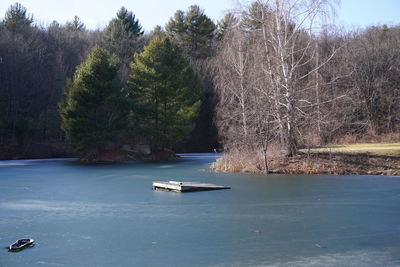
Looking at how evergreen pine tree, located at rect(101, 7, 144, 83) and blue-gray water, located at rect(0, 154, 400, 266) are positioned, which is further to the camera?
evergreen pine tree, located at rect(101, 7, 144, 83)

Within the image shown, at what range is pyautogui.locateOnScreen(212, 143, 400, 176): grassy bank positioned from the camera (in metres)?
19.8

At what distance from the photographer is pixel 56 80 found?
44.2m

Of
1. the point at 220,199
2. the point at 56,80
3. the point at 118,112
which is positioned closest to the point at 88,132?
the point at 118,112

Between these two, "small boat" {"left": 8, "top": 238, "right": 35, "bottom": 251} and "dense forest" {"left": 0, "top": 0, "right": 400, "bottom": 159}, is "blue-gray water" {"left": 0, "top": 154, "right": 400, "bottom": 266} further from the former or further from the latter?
"dense forest" {"left": 0, "top": 0, "right": 400, "bottom": 159}

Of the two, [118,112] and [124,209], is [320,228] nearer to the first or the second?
[124,209]

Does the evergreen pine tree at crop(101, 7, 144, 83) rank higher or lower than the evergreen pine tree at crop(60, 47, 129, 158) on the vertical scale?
higher

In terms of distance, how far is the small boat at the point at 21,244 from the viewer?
793 centimetres

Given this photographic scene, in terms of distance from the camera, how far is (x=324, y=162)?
20562mm

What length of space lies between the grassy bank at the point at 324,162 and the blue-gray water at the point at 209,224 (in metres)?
2.55

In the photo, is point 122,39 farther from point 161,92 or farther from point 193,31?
point 161,92

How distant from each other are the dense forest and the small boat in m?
13.6

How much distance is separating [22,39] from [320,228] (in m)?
39.1

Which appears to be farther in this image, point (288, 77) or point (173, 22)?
point (173, 22)

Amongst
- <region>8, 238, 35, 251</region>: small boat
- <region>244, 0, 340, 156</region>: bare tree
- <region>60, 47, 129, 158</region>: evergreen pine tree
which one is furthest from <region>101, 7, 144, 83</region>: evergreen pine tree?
<region>8, 238, 35, 251</region>: small boat
